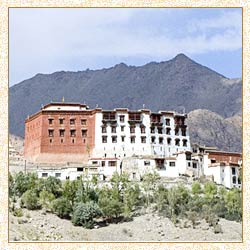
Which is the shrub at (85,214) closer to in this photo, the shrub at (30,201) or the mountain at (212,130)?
the shrub at (30,201)

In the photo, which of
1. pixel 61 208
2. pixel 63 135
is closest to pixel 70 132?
pixel 63 135

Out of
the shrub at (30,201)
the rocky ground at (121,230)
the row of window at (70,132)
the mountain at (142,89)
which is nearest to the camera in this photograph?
the rocky ground at (121,230)

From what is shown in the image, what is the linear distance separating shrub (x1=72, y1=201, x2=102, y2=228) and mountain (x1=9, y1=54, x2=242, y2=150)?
25713 millimetres

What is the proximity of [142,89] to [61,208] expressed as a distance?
3173 cm

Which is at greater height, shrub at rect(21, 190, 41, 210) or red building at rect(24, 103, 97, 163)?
red building at rect(24, 103, 97, 163)

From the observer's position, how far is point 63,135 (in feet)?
89.3

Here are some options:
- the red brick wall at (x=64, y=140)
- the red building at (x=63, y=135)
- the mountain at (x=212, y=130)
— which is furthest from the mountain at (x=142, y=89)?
the red brick wall at (x=64, y=140)

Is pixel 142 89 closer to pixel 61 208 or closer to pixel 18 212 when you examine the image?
pixel 61 208

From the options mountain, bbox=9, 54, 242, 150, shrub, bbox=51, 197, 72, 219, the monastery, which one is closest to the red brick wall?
the monastery

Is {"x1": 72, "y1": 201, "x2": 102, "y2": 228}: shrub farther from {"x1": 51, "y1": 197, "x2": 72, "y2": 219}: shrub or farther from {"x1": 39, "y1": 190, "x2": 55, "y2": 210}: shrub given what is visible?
{"x1": 39, "y1": 190, "x2": 55, "y2": 210}: shrub

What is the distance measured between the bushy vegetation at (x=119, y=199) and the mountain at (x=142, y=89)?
76.3ft

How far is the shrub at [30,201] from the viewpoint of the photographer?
22.2 m

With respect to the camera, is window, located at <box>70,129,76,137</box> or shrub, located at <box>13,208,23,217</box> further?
window, located at <box>70,129,76,137</box>

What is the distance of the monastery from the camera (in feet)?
85.5
